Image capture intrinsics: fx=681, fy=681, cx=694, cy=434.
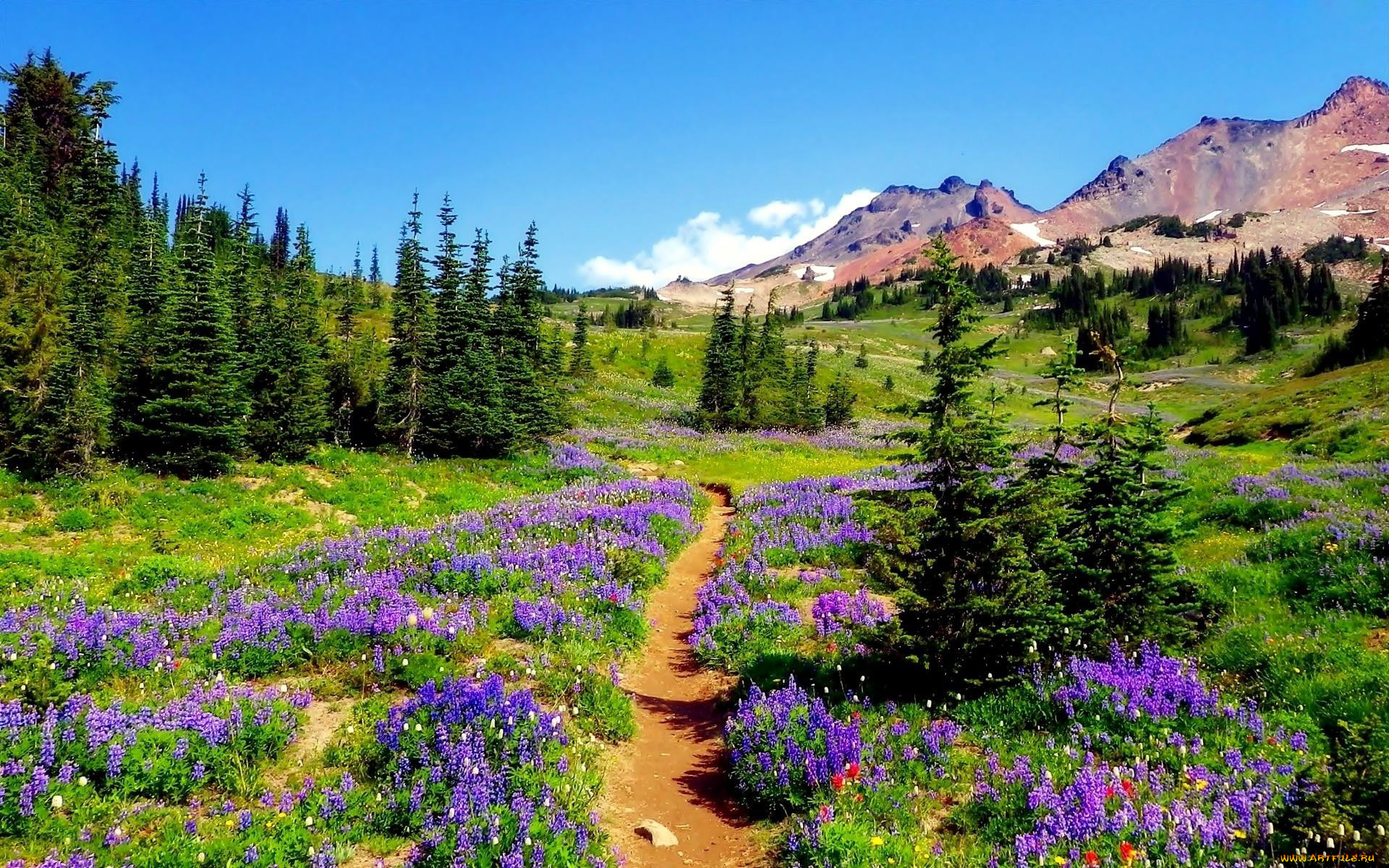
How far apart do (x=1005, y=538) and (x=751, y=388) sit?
137ft

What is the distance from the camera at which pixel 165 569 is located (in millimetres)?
13445

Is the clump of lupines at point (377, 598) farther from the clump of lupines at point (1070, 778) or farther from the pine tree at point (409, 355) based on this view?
the pine tree at point (409, 355)

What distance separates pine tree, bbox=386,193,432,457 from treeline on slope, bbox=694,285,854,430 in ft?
70.7


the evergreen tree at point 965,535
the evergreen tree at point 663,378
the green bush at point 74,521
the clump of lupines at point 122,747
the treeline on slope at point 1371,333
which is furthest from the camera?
the evergreen tree at point 663,378

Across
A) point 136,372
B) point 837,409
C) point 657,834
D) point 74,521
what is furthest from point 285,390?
point 837,409

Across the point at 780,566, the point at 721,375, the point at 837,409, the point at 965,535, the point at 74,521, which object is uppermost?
the point at 721,375

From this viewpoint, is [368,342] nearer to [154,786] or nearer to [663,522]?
[663,522]

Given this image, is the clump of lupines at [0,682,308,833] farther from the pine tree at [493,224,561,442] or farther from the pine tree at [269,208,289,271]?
the pine tree at [269,208,289,271]

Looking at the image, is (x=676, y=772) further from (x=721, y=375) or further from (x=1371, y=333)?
(x=1371, y=333)

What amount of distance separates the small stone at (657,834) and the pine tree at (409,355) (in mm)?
27536

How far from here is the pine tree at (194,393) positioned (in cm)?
2442

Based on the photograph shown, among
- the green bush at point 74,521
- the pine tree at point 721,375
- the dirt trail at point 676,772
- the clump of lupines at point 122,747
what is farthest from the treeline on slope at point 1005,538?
the pine tree at point 721,375

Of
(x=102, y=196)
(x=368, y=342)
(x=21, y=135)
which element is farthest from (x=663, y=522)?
(x=21, y=135)

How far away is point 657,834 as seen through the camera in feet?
23.5
